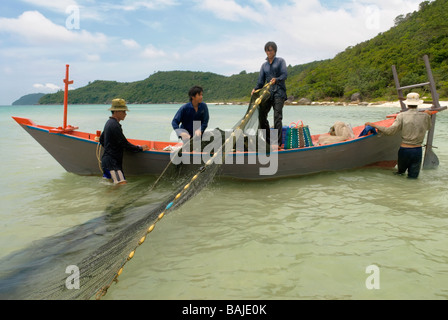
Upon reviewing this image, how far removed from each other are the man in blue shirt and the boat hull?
59 cm

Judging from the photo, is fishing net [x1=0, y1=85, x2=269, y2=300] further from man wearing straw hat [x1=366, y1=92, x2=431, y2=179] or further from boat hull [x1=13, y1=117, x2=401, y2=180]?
man wearing straw hat [x1=366, y1=92, x2=431, y2=179]

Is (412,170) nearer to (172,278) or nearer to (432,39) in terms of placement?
(172,278)

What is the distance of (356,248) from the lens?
12.3 feet

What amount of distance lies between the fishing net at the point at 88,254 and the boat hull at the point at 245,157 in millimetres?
1136

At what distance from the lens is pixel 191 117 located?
259 inches

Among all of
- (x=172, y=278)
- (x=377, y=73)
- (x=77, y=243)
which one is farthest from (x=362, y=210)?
(x=377, y=73)

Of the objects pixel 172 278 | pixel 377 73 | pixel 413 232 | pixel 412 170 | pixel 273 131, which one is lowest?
pixel 172 278

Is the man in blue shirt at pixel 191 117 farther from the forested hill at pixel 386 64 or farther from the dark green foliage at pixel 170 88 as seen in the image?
the dark green foliage at pixel 170 88

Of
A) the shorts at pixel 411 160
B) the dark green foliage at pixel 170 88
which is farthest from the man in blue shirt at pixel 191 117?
the dark green foliage at pixel 170 88

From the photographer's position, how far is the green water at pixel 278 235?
121 inches

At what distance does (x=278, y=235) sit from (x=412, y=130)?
4309 millimetres

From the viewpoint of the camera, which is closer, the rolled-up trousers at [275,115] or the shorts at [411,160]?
the shorts at [411,160]

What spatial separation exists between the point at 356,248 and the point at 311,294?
116 cm
